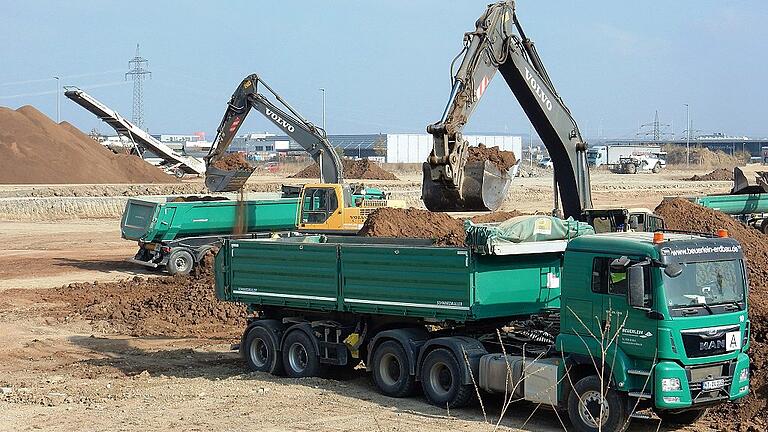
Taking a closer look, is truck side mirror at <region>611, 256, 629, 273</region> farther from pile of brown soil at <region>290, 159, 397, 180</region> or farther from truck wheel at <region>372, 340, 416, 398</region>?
pile of brown soil at <region>290, 159, 397, 180</region>

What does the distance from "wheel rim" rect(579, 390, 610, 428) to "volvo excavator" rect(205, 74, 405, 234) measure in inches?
710

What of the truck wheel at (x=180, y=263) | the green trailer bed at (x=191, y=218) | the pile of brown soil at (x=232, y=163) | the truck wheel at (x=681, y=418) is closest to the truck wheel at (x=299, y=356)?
the truck wheel at (x=681, y=418)

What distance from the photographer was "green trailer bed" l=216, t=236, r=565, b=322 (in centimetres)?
1409

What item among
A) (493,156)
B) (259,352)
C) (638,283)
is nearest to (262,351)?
(259,352)

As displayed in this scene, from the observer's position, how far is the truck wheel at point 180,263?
30078mm

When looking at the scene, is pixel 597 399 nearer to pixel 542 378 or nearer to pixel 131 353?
pixel 542 378

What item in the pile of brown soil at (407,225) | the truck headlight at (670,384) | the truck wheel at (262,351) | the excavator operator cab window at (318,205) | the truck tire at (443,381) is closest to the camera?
the truck headlight at (670,384)

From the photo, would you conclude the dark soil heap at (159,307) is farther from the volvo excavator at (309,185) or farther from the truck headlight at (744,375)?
the truck headlight at (744,375)

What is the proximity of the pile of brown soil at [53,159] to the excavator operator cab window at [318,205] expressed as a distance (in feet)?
137

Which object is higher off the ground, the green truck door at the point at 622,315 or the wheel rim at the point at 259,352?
the green truck door at the point at 622,315

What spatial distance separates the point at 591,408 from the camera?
1240 centimetres

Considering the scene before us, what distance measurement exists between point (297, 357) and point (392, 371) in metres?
2.08

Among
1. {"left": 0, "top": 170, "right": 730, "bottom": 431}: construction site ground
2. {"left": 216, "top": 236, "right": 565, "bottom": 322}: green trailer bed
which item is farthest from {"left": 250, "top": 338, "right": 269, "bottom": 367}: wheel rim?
{"left": 216, "top": 236, "right": 565, "bottom": 322}: green trailer bed

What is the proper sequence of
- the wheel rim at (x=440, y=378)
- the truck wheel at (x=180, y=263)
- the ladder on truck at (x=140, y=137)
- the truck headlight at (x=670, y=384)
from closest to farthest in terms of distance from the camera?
1. the truck headlight at (x=670, y=384)
2. the wheel rim at (x=440, y=378)
3. the truck wheel at (x=180, y=263)
4. the ladder on truck at (x=140, y=137)
